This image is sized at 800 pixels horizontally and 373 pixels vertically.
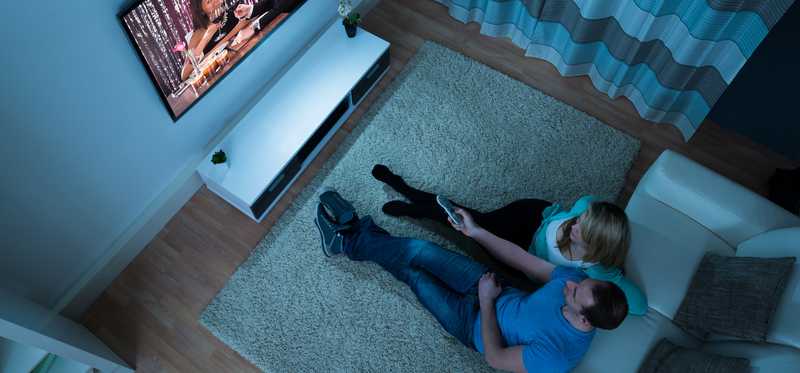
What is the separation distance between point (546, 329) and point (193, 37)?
1.94 meters

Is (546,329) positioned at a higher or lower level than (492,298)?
higher

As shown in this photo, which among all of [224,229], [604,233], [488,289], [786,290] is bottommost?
[224,229]

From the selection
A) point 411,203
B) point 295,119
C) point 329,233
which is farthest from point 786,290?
point 295,119

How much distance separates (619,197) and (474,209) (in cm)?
85

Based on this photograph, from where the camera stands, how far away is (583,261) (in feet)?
6.71

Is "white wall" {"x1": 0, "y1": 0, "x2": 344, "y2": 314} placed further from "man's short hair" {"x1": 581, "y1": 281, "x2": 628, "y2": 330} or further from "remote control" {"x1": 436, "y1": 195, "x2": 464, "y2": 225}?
"man's short hair" {"x1": 581, "y1": 281, "x2": 628, "y2": 330}

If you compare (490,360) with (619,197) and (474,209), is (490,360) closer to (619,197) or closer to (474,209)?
(474,209)

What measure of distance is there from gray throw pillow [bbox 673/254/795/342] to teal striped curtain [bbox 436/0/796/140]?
1.08 m

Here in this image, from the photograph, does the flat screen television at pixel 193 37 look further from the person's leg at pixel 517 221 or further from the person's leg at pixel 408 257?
the person's leg at pixel 517 221

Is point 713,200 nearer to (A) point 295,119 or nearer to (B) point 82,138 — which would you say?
(A) point 295,119

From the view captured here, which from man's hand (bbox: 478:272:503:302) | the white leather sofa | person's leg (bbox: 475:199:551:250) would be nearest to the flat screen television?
person's leg (bbox: 475:199:551:250)

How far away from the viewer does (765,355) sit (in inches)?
74.0

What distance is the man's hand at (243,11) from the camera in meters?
2.38

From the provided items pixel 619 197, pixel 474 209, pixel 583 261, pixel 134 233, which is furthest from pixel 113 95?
pixel 619 197
